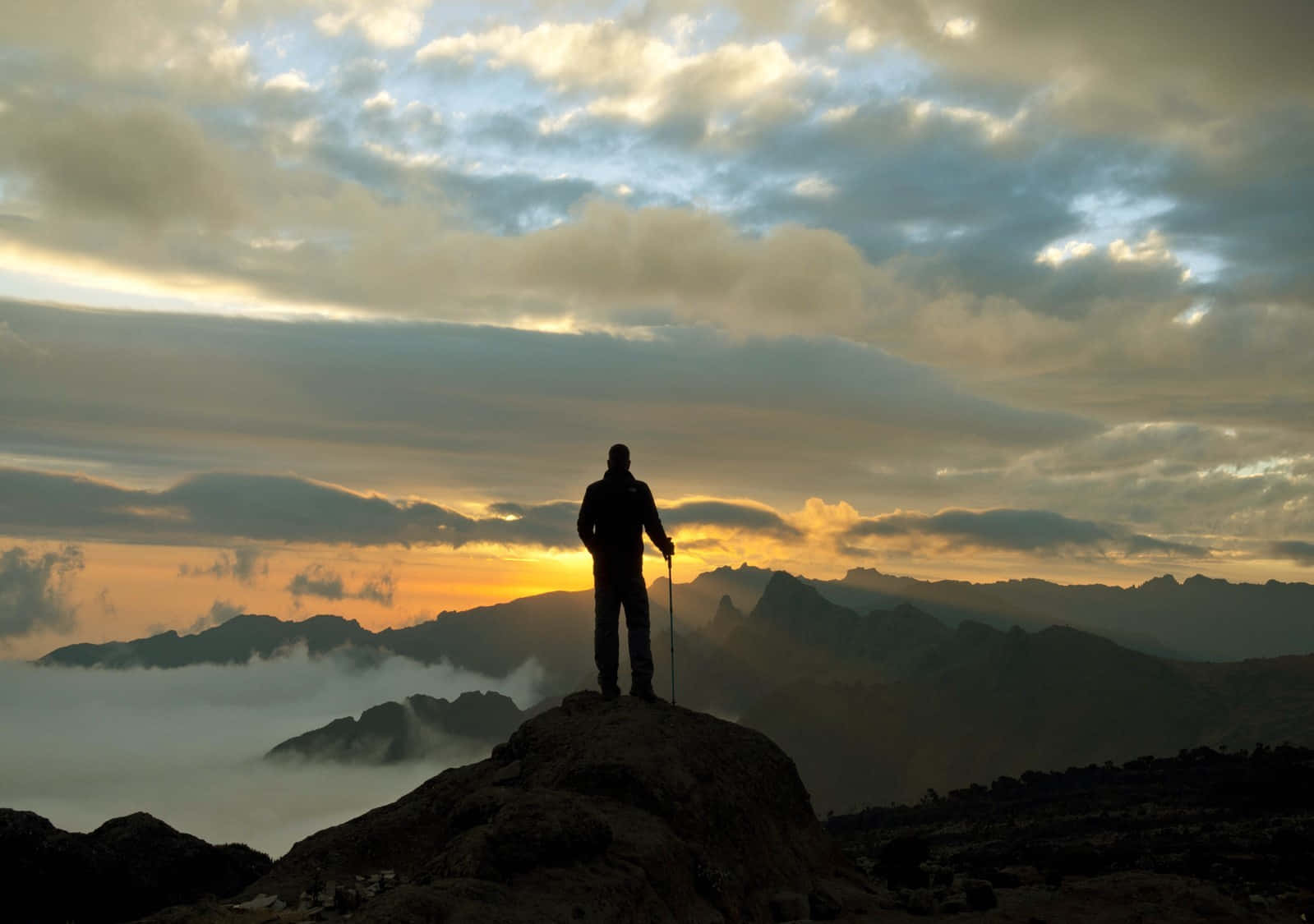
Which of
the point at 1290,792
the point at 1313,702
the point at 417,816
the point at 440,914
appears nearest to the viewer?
the point at 440,914

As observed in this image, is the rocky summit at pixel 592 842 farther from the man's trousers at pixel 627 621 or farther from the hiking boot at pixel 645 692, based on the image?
the man's trousers at pixel 627 621

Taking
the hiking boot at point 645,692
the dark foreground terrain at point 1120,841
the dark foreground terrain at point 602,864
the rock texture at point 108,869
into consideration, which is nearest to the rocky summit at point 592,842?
the dark foreground terrain at point 602,864

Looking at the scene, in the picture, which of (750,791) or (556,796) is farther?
(750,791)

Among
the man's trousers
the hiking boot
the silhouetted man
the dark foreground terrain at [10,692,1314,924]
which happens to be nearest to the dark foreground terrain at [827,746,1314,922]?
the dark foreground terrain at [10,692,1314,924]

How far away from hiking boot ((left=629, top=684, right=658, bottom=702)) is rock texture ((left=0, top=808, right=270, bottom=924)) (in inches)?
325

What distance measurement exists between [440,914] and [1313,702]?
517ft

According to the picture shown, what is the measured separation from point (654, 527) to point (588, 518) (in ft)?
3.55

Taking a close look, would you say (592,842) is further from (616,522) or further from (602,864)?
(616,522)

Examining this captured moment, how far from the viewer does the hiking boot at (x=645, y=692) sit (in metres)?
15.9

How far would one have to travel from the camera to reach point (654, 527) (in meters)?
15.9

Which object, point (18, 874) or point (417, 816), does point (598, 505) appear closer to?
point (417, 816)

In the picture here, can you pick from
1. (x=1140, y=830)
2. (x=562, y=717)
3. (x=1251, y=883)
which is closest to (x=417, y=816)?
(x=562, y=717)

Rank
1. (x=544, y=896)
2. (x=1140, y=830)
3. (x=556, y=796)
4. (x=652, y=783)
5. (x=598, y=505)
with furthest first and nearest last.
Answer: (x=1140, y=830) → (x=598, y=505) → (x=652, y=783) → (x=556, y=796) → (x=544, y=896)

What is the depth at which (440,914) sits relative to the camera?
8516mm
